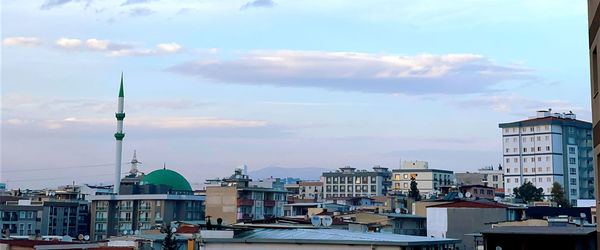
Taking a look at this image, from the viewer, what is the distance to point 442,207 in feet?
270

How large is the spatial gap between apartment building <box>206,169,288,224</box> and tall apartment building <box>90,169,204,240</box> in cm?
1072

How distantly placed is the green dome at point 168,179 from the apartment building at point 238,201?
2459 cm

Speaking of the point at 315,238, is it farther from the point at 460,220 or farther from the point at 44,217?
the point at 44,217

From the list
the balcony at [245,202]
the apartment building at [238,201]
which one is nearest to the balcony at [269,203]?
the apartment building at [238,201]

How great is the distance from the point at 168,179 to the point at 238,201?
34.5 metres

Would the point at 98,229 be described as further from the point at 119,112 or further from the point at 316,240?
the point at 316,240

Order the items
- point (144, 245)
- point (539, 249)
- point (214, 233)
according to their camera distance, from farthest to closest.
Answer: point (144, 245), point (214, 233), point (539, 249)

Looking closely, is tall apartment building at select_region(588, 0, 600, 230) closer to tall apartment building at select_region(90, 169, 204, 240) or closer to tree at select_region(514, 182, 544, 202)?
tall apartment building at select_region(90, 169, 204, 240)

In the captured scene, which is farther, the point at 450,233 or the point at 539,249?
the point at 450,233

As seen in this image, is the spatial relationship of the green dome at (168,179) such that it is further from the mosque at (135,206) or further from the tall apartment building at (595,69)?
the tall apartment building at (595,69)

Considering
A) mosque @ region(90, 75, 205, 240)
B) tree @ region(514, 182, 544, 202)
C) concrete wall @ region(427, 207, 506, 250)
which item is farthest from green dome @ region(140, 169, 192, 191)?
concrete wall @ region(427, 207, 506, 250)

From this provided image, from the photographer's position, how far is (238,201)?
122 m

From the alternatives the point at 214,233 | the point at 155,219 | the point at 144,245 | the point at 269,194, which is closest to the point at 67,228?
the point at 155,219

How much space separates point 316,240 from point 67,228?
110m
